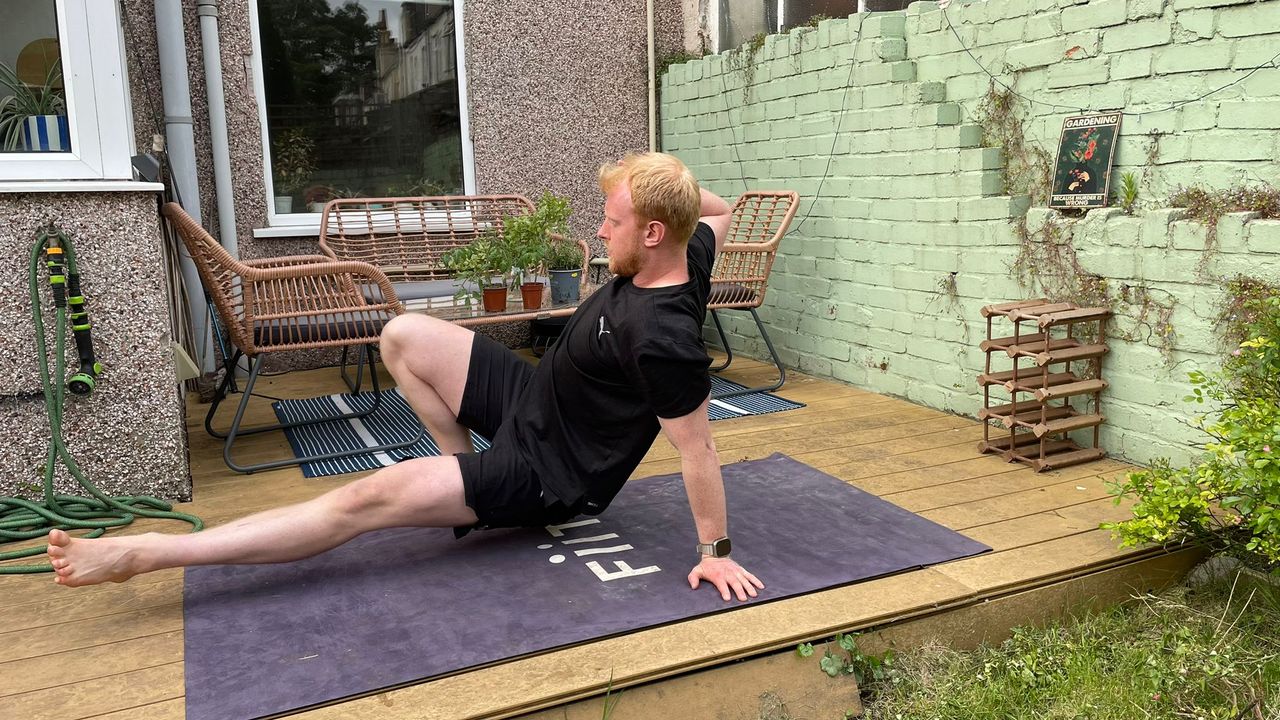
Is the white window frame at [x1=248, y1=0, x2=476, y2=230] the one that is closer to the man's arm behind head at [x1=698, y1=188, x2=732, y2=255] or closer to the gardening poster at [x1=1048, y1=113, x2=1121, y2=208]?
the man's arm behind head at [x1=698, y1=188, x2=732, y2=255]

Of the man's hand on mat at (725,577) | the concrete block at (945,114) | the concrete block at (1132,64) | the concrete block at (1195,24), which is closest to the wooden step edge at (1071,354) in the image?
the concrete block at (1132,64)

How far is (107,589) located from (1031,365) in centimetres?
307

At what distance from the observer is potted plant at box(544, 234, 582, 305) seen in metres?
3.96

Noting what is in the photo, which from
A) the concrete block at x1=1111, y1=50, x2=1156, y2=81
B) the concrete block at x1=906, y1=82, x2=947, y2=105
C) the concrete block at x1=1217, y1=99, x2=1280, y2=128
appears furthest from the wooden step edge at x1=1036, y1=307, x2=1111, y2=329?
the concrete block at x1=906, y1=82, x2=947, y2=105

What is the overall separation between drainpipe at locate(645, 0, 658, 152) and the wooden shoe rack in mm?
→ 3158

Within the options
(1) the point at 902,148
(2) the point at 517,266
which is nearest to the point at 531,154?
(2) the point at 517,266

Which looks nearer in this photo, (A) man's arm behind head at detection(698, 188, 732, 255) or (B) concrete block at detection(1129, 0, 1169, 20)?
(A) man's arm behind head at detection(698, 188, 732, 255)

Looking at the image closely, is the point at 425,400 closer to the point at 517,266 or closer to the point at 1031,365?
the point at 517,266

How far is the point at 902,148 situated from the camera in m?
4.10

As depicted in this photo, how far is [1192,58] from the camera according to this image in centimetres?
299

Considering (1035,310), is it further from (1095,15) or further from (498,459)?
(498,459)

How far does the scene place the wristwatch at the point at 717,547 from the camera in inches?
89.0

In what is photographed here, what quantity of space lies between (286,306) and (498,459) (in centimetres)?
163

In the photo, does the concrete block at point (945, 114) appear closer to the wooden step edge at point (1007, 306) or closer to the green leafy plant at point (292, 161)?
the wooden step edge at point (1007, 306)
